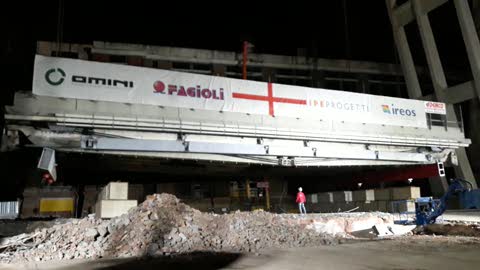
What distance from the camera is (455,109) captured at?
2347cm

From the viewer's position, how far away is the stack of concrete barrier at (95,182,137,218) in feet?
43.1

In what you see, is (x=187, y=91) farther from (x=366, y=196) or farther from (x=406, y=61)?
(x=406, y=61)

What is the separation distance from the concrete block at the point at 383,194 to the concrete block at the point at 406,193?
28cm

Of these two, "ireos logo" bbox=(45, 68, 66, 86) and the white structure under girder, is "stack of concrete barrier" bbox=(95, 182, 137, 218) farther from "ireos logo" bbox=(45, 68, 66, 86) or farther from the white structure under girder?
"ireos logo" bbox=(45, 68, 66, 86)

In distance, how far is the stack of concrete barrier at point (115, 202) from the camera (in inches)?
517

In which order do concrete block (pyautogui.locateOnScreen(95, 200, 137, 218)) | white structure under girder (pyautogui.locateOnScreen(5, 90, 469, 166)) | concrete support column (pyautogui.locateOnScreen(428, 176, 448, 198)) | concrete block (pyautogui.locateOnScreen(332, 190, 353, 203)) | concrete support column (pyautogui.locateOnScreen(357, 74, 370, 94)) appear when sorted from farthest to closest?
concrete support column (pyautogui.locateOnScreen(357, 74, 370, 94)), concrete support column (pyautogui.locateOnScreen(428, 176, 448, 198)), concrete block (pyautogui.locateOnScreen(332, 190, 353, 203)), concrete block (pyautogui.locateOnScreen(95, 200, 137, 218)), white structure under girder (pyautogui.locateOnScreen(5, 90, 469, 166))

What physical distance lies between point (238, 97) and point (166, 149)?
326cm

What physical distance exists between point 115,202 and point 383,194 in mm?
12336

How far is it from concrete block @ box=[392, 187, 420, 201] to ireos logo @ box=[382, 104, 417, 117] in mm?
3368

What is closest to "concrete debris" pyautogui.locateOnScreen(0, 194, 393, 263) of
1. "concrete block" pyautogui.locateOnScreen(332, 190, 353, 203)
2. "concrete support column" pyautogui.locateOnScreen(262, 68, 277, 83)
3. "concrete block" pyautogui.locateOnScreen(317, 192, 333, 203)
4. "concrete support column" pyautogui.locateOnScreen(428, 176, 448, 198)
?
"concrete block" pyautogui.locateOnScreen(332, 190, 353, 203)

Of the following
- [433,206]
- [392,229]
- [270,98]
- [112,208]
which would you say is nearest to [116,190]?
[112,208]

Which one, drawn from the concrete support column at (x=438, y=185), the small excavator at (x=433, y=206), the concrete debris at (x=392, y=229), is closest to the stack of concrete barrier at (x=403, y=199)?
the concrete debris at (x=392, y=229)

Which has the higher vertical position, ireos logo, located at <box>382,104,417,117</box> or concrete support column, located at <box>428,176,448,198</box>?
ireos logo, located at <box>382,104,417,117</box>

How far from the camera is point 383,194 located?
18.6 metres
